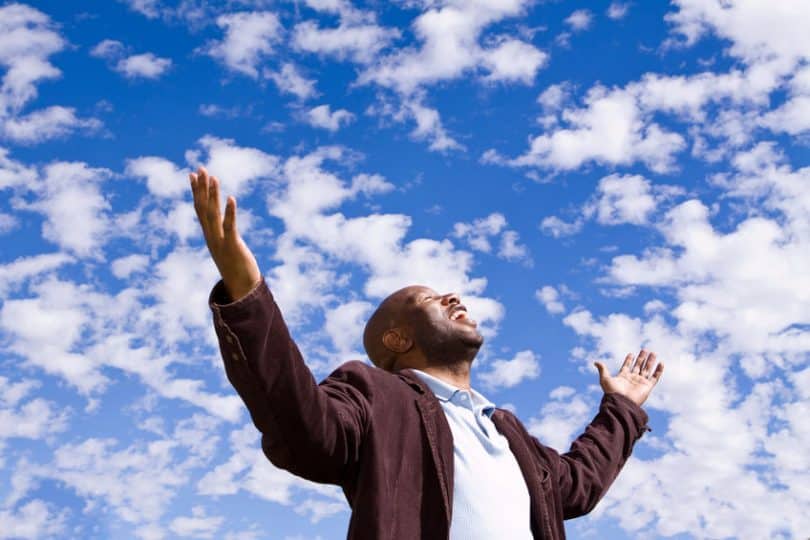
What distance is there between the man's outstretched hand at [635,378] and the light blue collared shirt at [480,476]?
1726 mm

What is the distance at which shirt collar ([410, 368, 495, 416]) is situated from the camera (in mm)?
4805

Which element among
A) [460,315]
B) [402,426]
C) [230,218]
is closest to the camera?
[230,218]

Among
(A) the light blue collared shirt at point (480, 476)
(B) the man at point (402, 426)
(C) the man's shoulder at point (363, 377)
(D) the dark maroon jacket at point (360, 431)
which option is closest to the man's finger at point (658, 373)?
(B) the man at point (402, 426)

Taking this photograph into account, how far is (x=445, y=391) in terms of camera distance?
4.81 meters

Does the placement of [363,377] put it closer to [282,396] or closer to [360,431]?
[360,431]

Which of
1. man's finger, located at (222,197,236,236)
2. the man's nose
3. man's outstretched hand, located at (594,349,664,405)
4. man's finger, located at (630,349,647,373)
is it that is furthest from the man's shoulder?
man's finger, located at (630,349,647,373)

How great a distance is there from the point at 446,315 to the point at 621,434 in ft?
5.30

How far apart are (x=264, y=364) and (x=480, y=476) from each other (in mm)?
1382

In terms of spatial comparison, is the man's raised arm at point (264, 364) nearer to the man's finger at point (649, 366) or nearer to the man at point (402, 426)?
the man at point (402, 426)

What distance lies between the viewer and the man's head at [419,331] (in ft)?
16.8

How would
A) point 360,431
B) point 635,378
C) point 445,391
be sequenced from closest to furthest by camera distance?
point 360,431
point 445,391
point 635,378

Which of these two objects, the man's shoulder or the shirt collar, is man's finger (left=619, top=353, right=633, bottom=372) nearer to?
the shirt collar

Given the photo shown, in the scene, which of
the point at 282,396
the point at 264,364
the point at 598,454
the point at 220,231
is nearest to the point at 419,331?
the point at 598,454

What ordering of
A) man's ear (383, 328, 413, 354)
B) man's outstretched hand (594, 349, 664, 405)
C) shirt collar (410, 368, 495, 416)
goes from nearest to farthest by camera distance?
shirt collar (410, 368, 495, 416) < man's ear (383, 328, 413, 354) < man's outstretched hand (594, 349, 664, 405)
